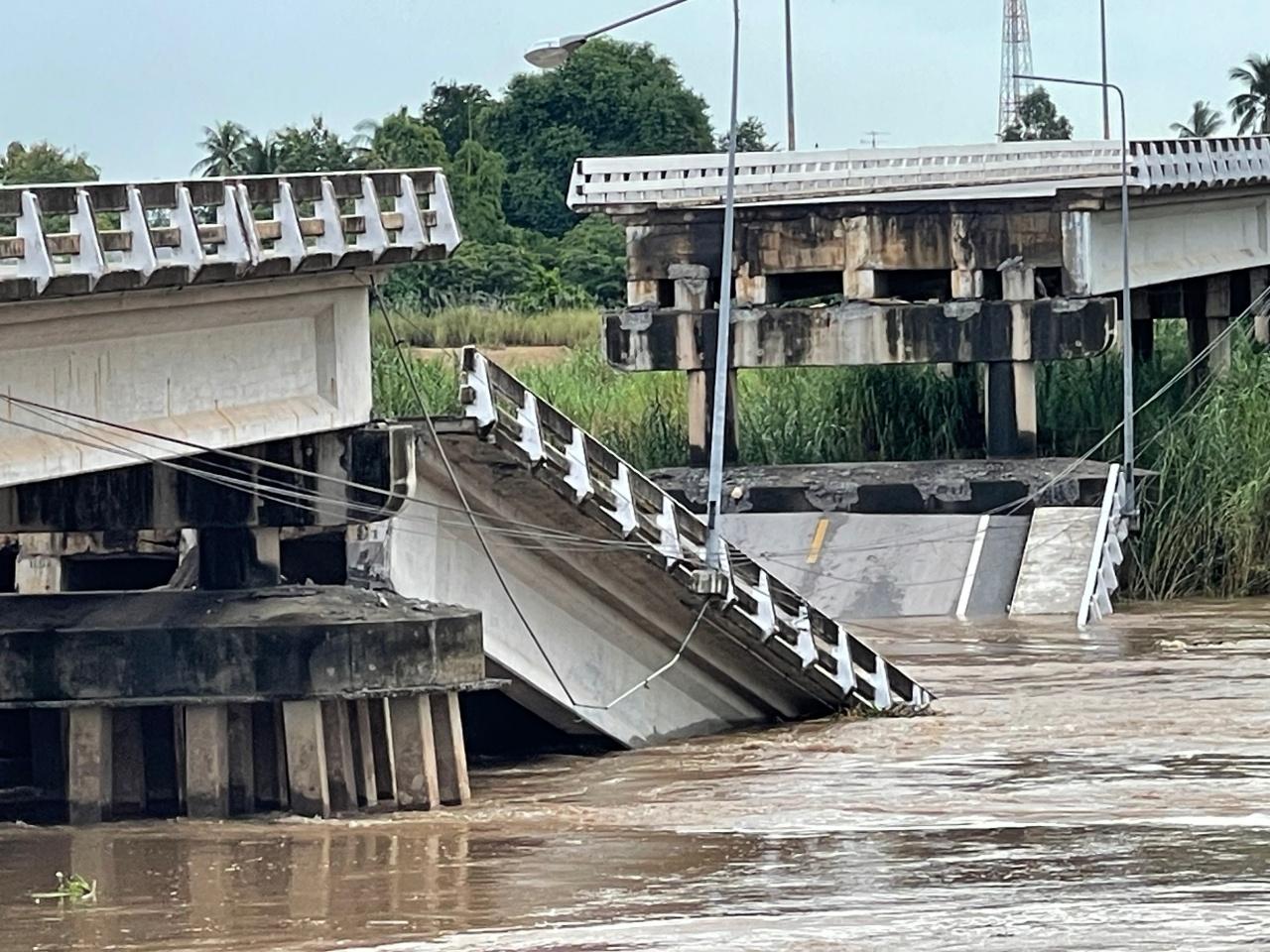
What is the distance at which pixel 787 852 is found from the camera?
21.4 m

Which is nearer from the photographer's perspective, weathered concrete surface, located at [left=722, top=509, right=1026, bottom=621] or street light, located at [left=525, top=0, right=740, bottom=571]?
street light, located at [left=525, top=0, right=740, bottom=571]

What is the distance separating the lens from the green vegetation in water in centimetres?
1965

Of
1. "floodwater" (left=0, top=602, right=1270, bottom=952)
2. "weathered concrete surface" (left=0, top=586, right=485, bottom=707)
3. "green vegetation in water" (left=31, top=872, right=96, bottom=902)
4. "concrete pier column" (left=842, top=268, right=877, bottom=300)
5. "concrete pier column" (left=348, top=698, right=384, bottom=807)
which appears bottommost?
"floodwater" (left=0, top=602, right=1270, bottom=952)

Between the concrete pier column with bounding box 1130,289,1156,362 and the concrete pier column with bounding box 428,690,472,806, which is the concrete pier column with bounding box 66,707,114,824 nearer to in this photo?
the concrete pier column with bounding box 428,690,472,806

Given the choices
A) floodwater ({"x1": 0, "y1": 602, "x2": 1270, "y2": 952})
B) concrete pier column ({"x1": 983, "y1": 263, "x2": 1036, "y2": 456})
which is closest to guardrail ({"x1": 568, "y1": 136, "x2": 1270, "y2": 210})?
concrete pier column ({"x1": 983, "y1": 263, "x2": 1036, "y2": 456})

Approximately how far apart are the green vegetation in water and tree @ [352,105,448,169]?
209 feet

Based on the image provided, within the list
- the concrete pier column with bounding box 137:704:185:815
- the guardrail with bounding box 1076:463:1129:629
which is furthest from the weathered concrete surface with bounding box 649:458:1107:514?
the concrete pier column with bounding box 137:704:185:815

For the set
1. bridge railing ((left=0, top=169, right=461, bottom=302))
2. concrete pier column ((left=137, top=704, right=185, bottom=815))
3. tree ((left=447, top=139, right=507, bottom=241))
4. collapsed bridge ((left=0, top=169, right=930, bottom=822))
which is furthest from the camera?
tree ((left=447, top=139, right=507, bottom=241))

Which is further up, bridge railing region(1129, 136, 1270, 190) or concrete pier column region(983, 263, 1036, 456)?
bridge railing region(1129, 136, 1270, 190)

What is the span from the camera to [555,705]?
27828 mm

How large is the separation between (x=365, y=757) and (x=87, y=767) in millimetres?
2327

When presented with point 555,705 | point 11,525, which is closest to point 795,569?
point 555,705

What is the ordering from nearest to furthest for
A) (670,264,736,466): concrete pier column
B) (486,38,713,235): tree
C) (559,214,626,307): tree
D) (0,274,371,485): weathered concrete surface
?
1. (0,274,371,485): weathered concrete surface
2. (670,264,736,466): concrete pier column
3. (559,214,626,307): tree
4. (486,38,713,235): tree

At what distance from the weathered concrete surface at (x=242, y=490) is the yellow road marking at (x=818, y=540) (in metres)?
15.6
